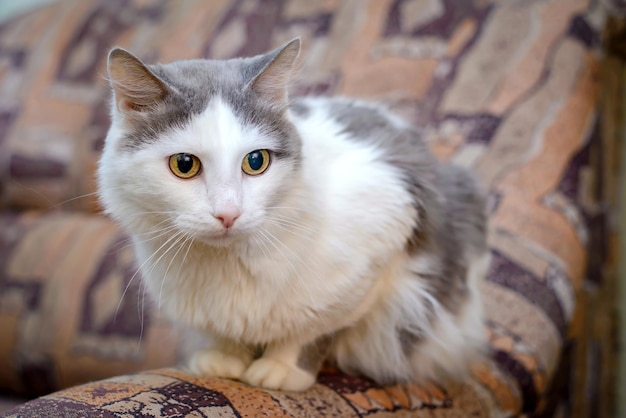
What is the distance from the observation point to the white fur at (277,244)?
88cm

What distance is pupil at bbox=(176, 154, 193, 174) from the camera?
0.88 meters

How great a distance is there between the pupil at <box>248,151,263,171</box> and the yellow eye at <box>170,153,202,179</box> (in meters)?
0.07

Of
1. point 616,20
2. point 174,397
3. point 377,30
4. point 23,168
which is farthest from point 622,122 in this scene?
point 23,168

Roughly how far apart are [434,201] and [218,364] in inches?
18.6

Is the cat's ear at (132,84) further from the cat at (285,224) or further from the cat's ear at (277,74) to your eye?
the cat's ear at (277,74)

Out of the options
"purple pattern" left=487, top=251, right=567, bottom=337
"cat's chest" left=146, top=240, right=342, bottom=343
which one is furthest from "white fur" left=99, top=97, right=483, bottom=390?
"purple pattern" left=487, top=251, right=567, bottom=337

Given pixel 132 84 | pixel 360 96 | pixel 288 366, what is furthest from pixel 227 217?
pixel 360 96

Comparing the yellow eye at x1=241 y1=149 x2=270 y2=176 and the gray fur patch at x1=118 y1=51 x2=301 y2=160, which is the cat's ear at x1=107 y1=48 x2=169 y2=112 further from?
the yellow eye at x1=241 y1=149 x2=270 y2=176

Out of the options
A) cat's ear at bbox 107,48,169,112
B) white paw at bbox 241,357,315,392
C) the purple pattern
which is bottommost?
white paw at bbox 241,357,315,392

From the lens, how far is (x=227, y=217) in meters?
0.85

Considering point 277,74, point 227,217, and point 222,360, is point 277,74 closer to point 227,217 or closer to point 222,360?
point 227,217

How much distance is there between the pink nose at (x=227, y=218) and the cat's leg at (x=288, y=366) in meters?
0.31

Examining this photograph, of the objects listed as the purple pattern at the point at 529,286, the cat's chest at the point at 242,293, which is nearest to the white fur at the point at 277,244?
the cat's chest at the point at 242,293

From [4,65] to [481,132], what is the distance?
6.43 feet
